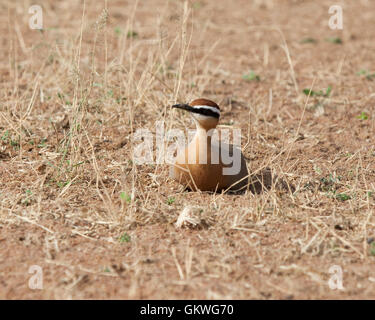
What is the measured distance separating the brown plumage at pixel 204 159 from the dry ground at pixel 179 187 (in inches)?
5.4

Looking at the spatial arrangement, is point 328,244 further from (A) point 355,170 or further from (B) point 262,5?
(B) point 262,5

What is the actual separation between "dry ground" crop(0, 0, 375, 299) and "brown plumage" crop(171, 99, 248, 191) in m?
0.14

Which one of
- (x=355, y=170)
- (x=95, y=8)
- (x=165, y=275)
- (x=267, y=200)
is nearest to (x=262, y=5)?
(x=95, y=8)

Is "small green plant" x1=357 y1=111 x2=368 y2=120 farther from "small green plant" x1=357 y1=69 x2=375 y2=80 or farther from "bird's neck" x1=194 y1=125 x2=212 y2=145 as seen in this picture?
"bird's neck" x1=194 y1=125 x2=212 y2=145

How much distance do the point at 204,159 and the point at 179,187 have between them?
43 cm

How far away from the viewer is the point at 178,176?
5.33 metres

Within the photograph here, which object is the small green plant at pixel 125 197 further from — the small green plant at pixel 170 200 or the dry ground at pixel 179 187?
the small green plant at pixel 170 200

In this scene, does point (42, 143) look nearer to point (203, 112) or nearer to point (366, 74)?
point (203, 112)

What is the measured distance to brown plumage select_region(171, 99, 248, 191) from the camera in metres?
5.18

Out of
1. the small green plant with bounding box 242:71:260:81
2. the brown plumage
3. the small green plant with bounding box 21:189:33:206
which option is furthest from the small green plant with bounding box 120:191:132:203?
the small green plant with bounding box 242:71:260:81

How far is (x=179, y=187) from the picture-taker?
544cm

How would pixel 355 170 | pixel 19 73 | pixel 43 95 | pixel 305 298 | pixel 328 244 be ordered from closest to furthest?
pixel 305 298 → pixel 328 244 → pixel 355 170 → pixel 43 95 → pixel 19 73

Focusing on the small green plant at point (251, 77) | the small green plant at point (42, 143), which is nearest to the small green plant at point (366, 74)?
the small green plant at point (251, 77)

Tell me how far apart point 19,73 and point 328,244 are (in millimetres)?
5066
